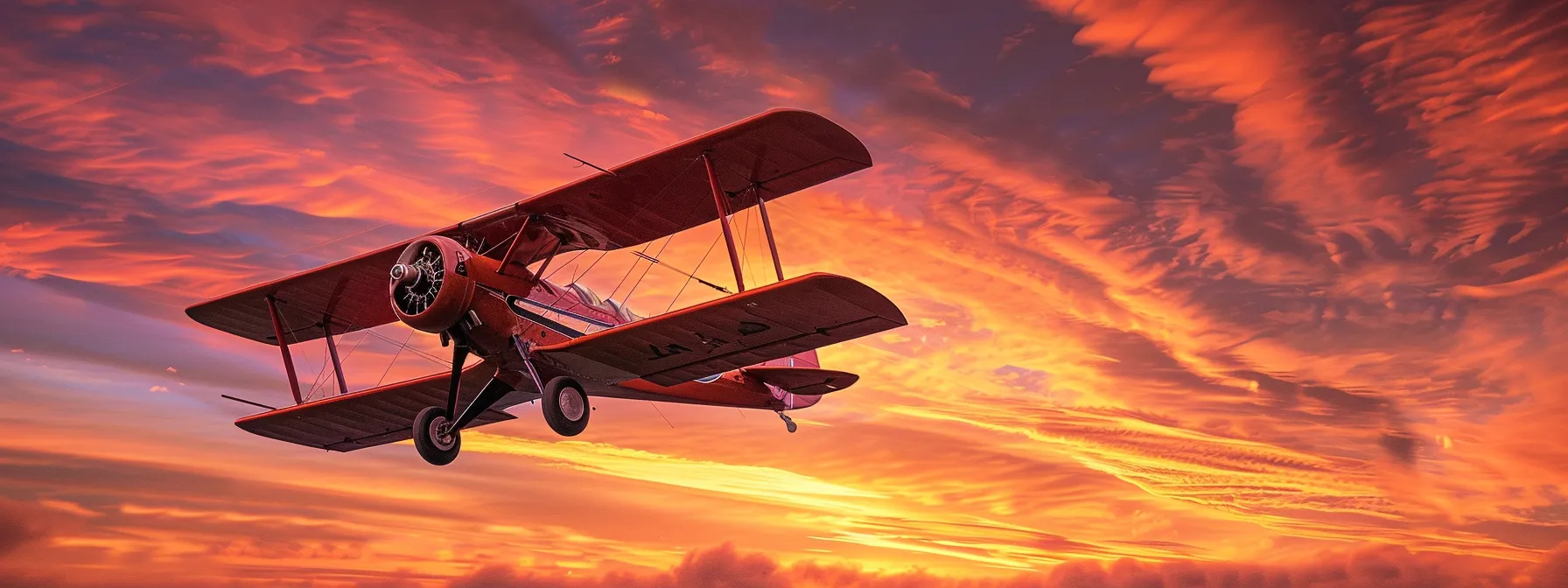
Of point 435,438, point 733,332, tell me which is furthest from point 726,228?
point 435,438

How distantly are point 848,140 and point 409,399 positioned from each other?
8.84m

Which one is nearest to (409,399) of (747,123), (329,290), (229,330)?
(329,290)

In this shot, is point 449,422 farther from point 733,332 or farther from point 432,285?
point 733,332

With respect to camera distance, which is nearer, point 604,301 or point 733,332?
point 733,332

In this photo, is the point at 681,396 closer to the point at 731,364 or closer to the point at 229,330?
the point at 731,364

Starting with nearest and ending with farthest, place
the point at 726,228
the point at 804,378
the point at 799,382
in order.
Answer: the point at 726,228 → the point at 804,378 → the point at 799,382

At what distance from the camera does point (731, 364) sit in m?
17.1

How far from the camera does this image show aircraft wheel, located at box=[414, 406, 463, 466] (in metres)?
17.6

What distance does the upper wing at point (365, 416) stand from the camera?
19.2 meters

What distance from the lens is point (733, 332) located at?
16.0 meters

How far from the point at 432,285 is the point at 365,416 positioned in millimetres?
5240

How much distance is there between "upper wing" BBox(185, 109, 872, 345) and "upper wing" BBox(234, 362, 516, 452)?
179cm

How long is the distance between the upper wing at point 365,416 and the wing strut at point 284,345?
43cm

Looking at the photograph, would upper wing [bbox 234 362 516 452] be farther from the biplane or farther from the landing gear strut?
the landing gear strut
